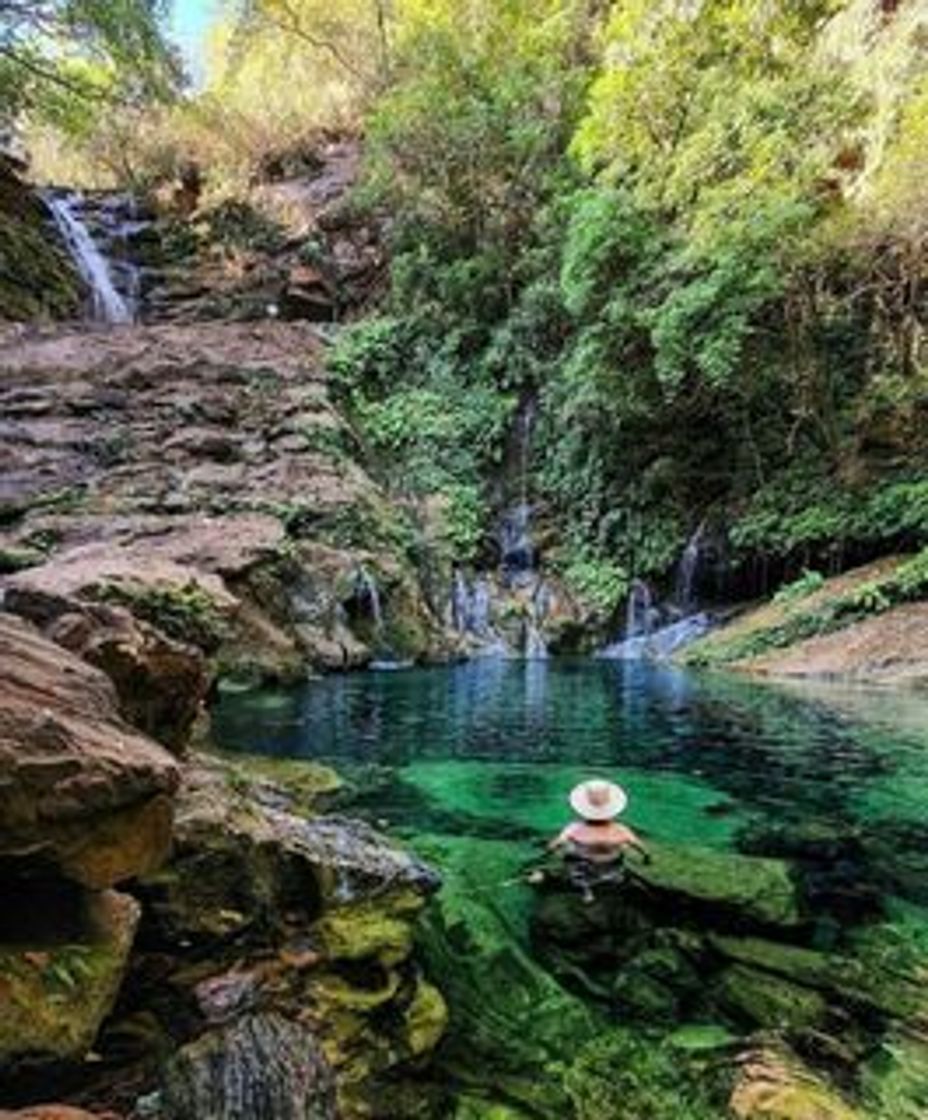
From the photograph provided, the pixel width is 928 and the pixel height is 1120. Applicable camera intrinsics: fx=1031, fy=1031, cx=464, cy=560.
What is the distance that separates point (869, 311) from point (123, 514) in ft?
40.3

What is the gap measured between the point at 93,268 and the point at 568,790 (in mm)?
21720

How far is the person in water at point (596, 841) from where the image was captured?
514 cm

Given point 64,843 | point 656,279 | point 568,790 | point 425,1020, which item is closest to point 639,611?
point 656,279

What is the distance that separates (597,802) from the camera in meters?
5.43

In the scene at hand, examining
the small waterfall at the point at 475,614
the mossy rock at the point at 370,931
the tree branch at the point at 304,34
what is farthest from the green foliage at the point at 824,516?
the tree branch at the point at 304,34

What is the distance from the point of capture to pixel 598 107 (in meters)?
17.8

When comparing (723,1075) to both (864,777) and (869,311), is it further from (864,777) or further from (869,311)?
(869,311)

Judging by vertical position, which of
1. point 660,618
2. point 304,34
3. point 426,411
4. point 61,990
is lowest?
point 61,990

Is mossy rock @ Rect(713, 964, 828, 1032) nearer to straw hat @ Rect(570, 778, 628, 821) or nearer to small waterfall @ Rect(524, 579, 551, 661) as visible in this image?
straw hat @ Rect(570, 778, 628, 821)

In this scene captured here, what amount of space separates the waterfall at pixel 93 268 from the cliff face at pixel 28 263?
0.40 meters

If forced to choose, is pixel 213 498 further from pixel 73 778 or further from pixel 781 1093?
pixel 781 1093

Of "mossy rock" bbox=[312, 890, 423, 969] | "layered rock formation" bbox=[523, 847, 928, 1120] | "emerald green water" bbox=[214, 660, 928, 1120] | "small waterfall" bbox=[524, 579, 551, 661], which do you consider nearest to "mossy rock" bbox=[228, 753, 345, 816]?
"emerald green water" bbox=[214, 660, 928, 1120]

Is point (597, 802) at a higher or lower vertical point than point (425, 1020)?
higher

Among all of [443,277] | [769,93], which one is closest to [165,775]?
[769,93]
